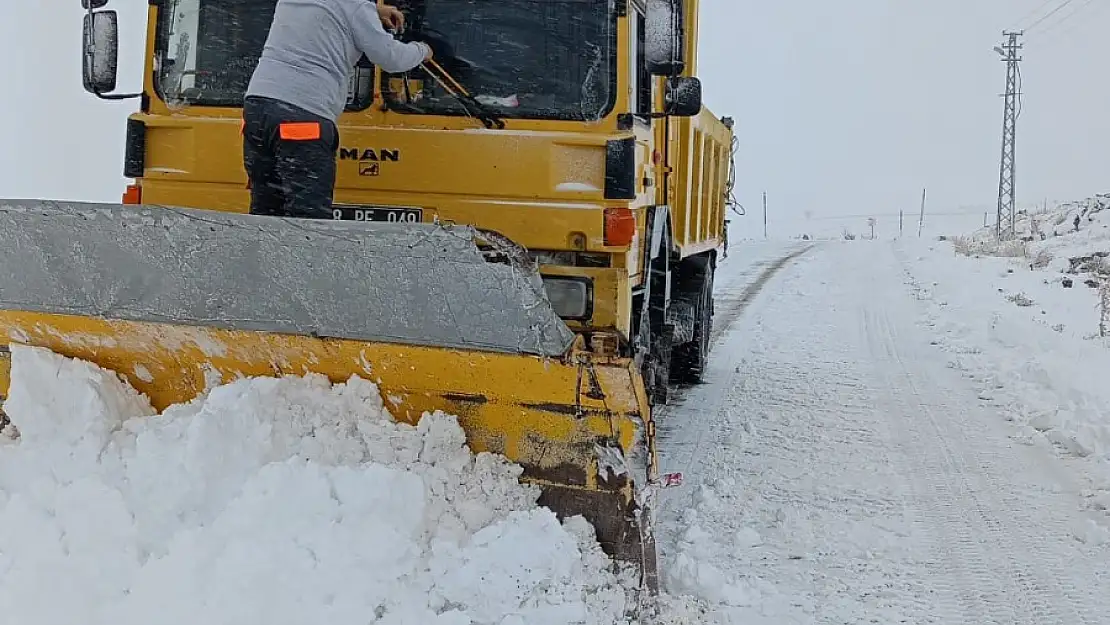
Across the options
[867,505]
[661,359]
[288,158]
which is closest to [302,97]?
[288,158]

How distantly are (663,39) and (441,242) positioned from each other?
5.86ft

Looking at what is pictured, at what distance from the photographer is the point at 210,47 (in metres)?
4.91

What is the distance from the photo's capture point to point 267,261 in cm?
338

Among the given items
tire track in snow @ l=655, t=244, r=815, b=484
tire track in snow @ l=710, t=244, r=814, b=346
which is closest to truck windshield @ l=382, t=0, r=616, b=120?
tire track in snow @ l=655, t=244, r=815, b=484

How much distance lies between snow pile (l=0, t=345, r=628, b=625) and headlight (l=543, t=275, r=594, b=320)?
3.65 ft

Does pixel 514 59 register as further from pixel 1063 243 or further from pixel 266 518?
pixel 1063 243

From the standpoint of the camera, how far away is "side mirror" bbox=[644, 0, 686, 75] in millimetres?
4504

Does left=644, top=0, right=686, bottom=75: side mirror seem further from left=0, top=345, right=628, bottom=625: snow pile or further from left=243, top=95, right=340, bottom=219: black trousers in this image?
left=0, top=345, right=628, bottom=625: snow pile

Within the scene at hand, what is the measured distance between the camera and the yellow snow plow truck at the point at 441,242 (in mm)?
3350

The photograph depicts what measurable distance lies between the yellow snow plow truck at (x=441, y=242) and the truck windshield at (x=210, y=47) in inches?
0.4

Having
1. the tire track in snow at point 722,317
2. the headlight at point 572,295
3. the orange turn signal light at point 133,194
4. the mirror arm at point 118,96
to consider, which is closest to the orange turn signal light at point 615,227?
the headlight at point 572,295

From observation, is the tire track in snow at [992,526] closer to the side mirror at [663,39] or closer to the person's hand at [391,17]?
the side mirror at [663,39]

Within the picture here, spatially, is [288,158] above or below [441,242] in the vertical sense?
above

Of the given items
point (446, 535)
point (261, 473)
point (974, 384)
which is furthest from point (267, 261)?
point (974, 384)
